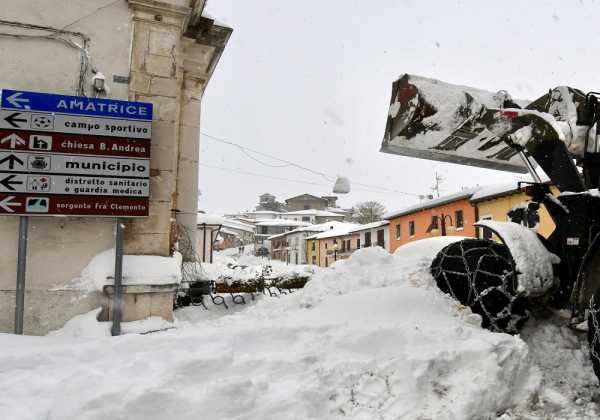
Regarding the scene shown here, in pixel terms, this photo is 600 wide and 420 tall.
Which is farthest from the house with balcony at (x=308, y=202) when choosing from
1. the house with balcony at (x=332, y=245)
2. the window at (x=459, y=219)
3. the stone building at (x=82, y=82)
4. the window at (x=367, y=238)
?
the stone building at (x=82, y=82)

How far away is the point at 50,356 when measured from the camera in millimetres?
3184

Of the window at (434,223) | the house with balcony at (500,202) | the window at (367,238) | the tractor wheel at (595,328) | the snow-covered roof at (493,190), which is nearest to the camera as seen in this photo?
the tractor wheel at (595,328)

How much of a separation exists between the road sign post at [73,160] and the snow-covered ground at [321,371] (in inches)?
60.9

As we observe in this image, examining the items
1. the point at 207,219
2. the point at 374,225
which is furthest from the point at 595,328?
the point at 374,225

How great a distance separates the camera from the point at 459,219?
22906 mm

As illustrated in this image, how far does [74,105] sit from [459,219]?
21710 mm

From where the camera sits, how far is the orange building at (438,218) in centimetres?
2203

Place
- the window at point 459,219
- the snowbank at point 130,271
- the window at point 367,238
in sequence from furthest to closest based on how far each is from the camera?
the window at point 367,238
the window at point 459,219
the snowbank at point 130,271

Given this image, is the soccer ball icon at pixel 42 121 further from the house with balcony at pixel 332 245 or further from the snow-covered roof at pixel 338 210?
the snow-covered roof at pixel 338 210

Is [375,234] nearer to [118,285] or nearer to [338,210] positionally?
[118,285]

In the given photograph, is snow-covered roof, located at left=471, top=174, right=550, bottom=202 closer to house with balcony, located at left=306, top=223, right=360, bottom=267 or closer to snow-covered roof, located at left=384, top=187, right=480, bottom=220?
snow-covered roof, located at left=384, top=187, right=480, bottom=220

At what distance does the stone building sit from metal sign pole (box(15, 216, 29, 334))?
0.52 ft

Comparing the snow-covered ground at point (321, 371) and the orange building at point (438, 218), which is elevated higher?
the orange building at point (438, 218)

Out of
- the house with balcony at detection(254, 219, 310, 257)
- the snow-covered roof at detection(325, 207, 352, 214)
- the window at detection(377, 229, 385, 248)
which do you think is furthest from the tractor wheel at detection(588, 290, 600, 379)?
the snow-covered roof at detection(325, 207, 352, 214)
